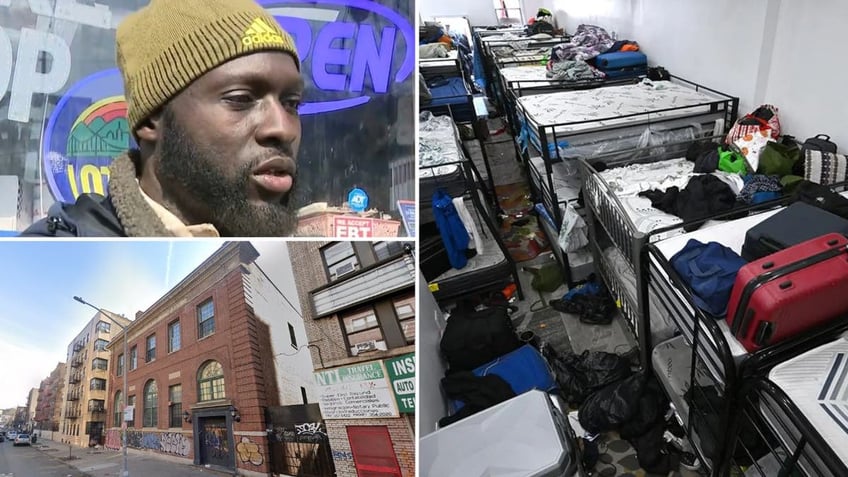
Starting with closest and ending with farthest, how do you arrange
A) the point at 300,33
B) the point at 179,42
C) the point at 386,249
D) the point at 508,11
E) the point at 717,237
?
the point at 179,42, the point at 300,33, the point at 386,249, the point at 717,237, the point at 508,11

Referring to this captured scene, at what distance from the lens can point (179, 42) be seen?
0.83 m

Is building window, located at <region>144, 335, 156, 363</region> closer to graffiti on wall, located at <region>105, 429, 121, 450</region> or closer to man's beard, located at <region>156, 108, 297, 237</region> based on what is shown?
graffiti on wall, located at <region>105, 429, 121, 450</region>

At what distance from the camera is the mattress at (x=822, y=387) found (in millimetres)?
1191

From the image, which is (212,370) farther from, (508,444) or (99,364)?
(508,444)

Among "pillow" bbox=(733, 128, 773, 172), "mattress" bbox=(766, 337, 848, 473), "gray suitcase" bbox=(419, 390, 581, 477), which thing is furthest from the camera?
"pillow" bbox=(733, 128, 773, 172)

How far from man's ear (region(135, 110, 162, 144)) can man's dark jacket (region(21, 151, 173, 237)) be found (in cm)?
4

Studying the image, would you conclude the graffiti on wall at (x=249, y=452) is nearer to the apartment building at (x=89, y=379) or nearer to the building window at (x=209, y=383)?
the building window at (x=209, y=383)

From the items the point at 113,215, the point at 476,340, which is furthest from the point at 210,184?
the point at 476,340

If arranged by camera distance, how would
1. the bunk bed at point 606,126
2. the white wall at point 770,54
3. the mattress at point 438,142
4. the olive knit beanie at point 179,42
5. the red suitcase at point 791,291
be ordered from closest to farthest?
the olive knit beanie at point 179,42, the red suitcase at point 791,291, the white wall at point 770,54, the bunk bed at point 606,126, the mattress at point 438,142

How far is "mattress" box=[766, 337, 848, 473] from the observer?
3.91 ft

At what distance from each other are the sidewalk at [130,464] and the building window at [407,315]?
1.77ft

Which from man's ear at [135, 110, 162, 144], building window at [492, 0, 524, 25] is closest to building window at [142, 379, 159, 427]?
man's ear at [135, 110, 162, 144]

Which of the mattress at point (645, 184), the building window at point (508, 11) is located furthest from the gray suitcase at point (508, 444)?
the building window at point (508, 11)

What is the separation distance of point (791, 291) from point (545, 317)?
88.1 inches
